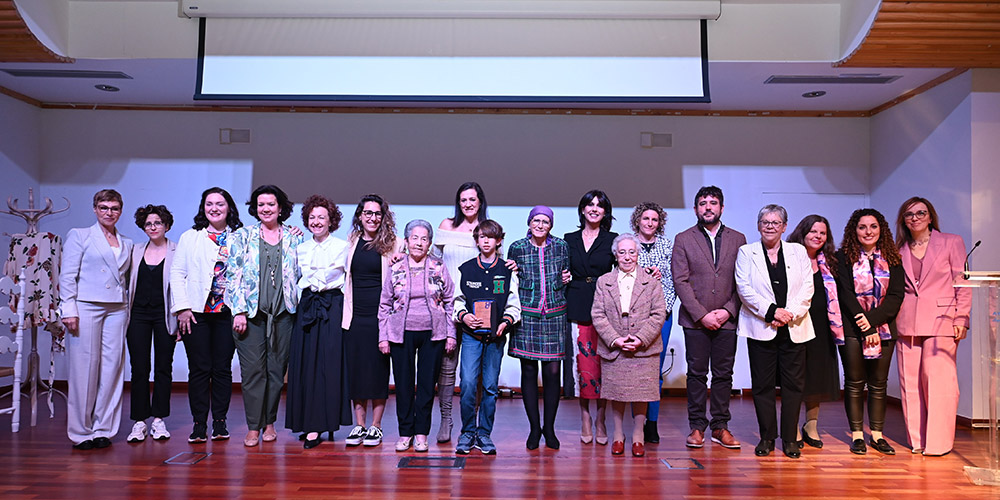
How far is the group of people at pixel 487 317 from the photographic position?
443 centimetres

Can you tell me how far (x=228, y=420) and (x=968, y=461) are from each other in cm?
488

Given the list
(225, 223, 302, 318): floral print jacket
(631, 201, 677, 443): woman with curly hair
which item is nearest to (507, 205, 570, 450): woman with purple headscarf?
(631, 201, 677, 443): woman with curly hair

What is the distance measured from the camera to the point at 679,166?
709 cm

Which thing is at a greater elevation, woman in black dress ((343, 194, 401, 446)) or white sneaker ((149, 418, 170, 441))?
woman in black dress ((343, 194, 401, 446))

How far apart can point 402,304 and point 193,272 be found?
133 cm

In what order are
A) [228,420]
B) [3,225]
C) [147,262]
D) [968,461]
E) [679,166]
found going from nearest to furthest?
[968,461]
[147,262]
[228,420]
[3,225]
[679,166]

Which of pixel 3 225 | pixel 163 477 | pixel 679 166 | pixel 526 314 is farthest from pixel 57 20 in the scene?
pixel 679 166

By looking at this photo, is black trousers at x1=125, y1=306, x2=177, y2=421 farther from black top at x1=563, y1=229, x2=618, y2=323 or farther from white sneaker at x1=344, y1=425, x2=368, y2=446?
black top at x1=563, y1=229, x2=618, y2=323

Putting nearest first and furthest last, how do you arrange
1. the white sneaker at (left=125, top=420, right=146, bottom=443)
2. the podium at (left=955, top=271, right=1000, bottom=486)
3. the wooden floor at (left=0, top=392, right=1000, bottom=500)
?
the wooden floor at (left=0, top=392, right=1000, bottom=500) → the podium at (left=955, top=271, right=1000, bottom=486) → the white sneaker at (left=125, top=420, right=146, bottom=443)

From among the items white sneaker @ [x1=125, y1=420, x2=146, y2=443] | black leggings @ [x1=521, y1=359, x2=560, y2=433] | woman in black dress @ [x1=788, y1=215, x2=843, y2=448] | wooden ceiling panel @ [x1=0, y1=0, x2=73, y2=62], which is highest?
wooden ceiling panel @ [x1=0, y1=0, x2=73, y2=62]

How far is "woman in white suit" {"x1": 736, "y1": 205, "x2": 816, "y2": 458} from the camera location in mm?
4430

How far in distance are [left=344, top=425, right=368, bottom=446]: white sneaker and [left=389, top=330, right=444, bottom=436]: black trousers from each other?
30cm

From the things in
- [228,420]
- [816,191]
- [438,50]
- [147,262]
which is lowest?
[228,420]

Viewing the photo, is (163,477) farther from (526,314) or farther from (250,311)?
(526,314)
